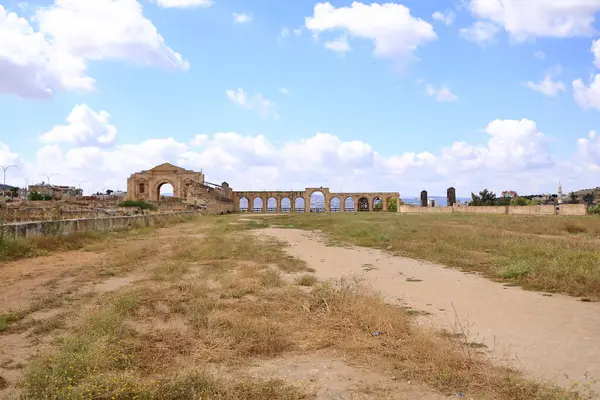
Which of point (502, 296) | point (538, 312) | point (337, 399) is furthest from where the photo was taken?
point (502, 296)

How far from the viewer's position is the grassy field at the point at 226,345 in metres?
3.13

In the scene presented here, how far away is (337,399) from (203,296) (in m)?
3.40

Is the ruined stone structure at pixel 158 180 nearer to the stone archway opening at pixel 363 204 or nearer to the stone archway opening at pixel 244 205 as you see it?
the stone archway opening at pixel 244 205

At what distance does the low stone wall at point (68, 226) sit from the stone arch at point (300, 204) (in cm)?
5554

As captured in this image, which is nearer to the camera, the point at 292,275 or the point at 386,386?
the point at 386,386

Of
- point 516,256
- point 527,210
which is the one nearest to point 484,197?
point 527,210

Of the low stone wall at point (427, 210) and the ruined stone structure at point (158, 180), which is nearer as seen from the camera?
the low stone wall at point (427, 210)

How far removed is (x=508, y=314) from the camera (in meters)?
5.60

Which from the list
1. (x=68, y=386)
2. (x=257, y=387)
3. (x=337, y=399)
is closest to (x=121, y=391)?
(x=68, y=386)

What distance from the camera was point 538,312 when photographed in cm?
567

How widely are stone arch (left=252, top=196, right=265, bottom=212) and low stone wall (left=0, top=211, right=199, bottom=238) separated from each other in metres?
55.3

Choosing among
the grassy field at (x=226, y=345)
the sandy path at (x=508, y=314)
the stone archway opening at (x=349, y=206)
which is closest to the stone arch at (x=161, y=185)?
the stone archway opening at (x=349, y=206)

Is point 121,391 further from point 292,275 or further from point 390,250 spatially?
point 390,250

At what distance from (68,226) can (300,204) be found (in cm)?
6636
